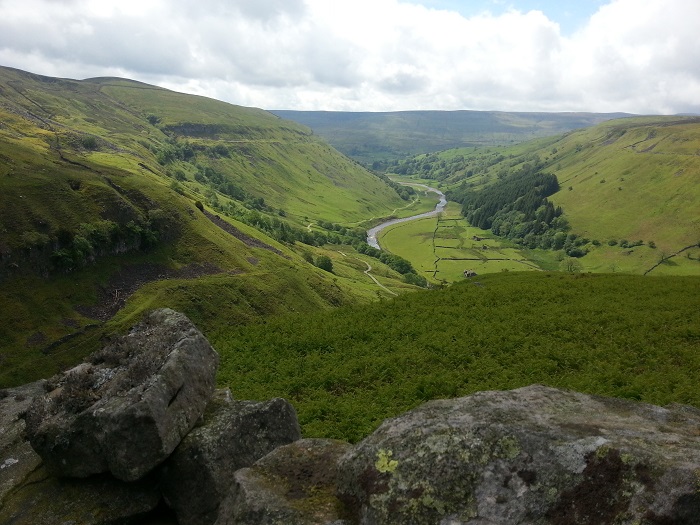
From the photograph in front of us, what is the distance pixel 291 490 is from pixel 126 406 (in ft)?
25.3

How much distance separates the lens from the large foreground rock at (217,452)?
48.8 feet

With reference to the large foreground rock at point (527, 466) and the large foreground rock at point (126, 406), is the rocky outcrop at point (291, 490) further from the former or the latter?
the large foreground rock at point (126, 406)

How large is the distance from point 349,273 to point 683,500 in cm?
17806

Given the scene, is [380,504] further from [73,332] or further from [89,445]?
[73,332]

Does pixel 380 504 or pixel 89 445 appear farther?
pixel 89 445

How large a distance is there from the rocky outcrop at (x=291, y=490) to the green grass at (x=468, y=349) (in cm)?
1283

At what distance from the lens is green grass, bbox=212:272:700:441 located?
29625mm

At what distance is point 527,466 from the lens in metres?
9.33

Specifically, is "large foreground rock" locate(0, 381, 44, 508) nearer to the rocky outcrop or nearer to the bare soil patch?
the rocky outcrop

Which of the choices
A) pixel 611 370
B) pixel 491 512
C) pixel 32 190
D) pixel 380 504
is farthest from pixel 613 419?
pixel 32 190

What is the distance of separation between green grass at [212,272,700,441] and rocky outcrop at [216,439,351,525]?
1283 centimetres

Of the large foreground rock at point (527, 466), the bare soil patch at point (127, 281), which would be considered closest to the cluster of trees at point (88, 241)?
the bare soil patch at point (127, 281)

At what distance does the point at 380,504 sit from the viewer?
952 centimetres

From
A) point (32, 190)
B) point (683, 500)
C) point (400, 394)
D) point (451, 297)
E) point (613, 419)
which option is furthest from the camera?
point (32, 190)
